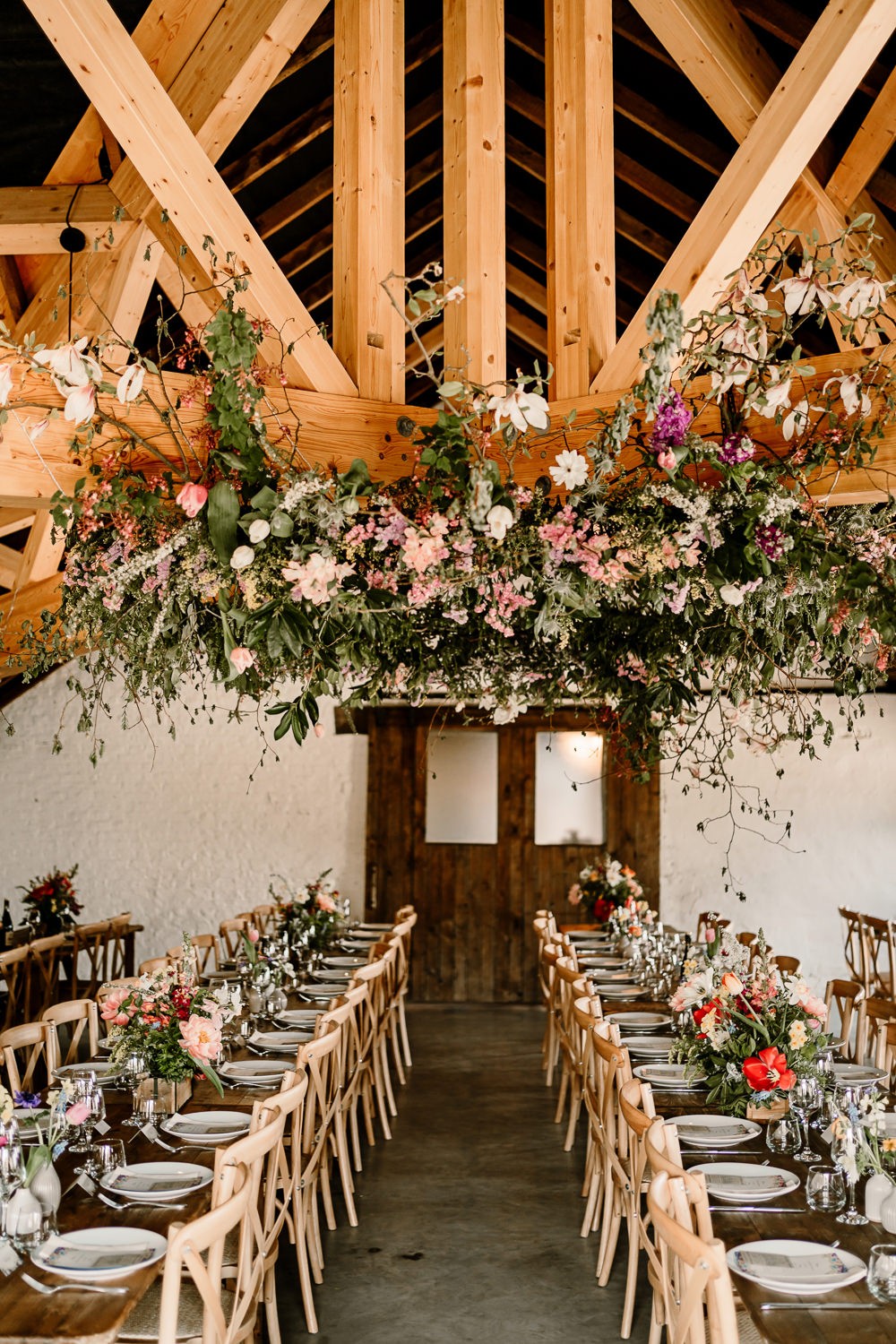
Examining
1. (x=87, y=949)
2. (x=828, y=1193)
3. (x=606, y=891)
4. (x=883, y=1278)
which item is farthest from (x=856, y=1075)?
(x=87, y=949)

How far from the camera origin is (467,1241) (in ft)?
14.9

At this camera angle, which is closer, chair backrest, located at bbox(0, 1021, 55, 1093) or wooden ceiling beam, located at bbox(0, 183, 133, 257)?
chair backrest, located at bbox(0, 1021, 55, 1093)

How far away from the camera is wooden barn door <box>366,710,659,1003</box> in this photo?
384 inches

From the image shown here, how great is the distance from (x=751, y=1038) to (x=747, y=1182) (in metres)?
0.72

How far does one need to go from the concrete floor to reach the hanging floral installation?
2206mm

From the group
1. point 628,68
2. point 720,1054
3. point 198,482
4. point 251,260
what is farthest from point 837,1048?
point 628,68

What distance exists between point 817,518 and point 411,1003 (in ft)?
24.5

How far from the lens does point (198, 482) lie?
10.1 ft

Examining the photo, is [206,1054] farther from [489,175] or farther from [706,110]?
[706,110]

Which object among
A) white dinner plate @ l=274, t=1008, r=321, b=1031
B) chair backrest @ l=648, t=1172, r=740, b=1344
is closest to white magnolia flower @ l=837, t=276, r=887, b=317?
chair backrest @ l=648, t=1172, r=740, b=1344

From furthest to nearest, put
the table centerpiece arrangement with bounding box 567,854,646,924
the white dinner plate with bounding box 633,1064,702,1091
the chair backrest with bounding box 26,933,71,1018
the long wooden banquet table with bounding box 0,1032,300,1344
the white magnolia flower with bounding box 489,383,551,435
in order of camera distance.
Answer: the table centerpiece arrangement with bounding box 567,854,646,924
the chair backrest with bounding box 26,933,71,1018
the white dinner plate with bounding box 633,1064,702,1091
the white magnolia flower with bounding box 489,383,551,435
the long wooden banquet table with bounding box 0,1032,300,1344

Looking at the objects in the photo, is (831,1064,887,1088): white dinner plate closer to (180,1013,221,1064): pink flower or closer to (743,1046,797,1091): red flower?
(743,1046,797,1091): red flower

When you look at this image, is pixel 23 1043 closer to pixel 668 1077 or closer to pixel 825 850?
pixel 668 1077

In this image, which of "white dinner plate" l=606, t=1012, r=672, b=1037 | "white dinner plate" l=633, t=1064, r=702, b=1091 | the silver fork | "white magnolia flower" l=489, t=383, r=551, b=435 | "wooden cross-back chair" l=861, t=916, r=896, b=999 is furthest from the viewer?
"wooden cross-back chair" l=861, t=916, r=896, b=999
